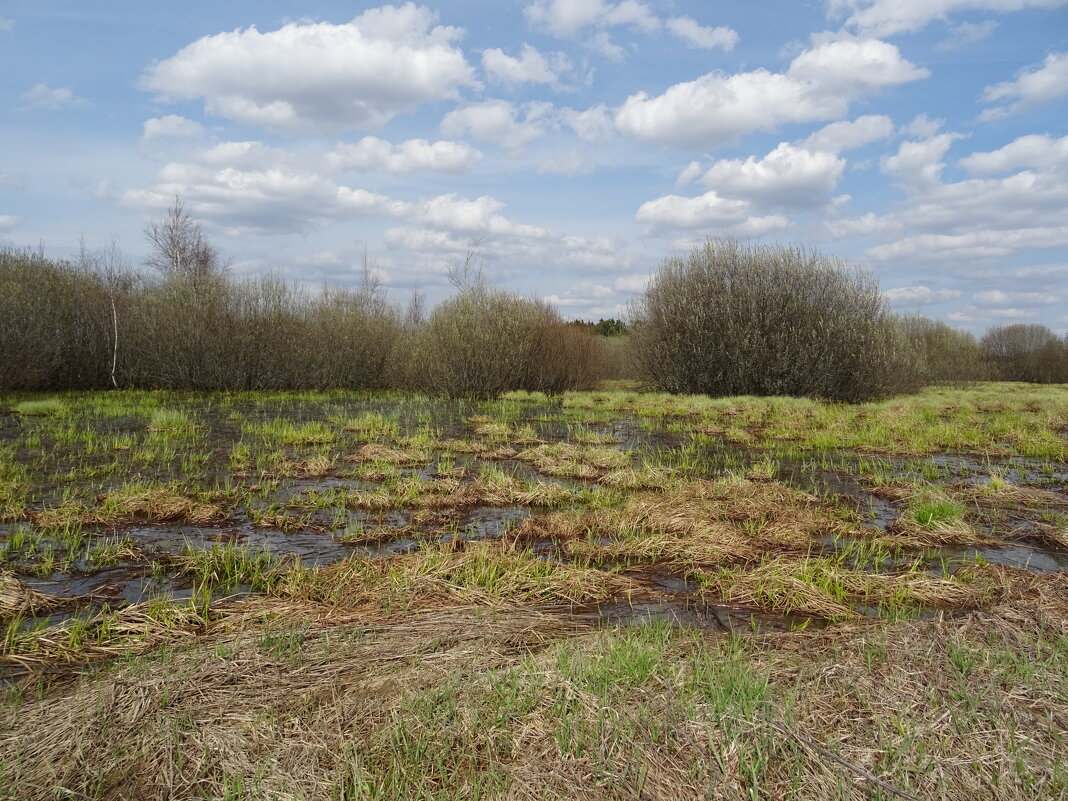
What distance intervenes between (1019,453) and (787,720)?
10.7m

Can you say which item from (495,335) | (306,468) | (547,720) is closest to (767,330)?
(495,335)

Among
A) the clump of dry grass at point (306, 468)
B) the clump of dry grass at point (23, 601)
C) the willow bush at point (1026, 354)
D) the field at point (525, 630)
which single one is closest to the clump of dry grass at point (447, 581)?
the field at point (525, 630)

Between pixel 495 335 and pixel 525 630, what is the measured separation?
53.2ft

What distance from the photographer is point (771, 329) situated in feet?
67.5

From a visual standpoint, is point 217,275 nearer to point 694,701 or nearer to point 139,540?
point 139,540

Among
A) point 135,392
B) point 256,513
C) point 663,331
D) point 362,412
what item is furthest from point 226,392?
point 256,513

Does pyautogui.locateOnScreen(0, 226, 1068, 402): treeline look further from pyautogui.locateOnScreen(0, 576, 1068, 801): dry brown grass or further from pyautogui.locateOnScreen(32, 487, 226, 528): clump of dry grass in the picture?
pyautogui.locateOnScreen(0, 576, 1068, 801): dry brown grass

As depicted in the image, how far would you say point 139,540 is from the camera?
16.7 feet

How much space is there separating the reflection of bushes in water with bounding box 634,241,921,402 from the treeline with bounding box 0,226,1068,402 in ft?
0.15

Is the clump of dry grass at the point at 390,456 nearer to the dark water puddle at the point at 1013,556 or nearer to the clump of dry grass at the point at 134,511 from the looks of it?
the clump of dry grass at the point at 134,511

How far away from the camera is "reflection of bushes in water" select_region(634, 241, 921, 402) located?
20.3m

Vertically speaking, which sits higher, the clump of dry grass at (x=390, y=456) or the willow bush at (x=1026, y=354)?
the willow bush at (x=1026, y=354)

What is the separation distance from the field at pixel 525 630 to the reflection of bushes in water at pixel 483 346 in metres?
10.8

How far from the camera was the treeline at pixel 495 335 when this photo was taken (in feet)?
63.6
